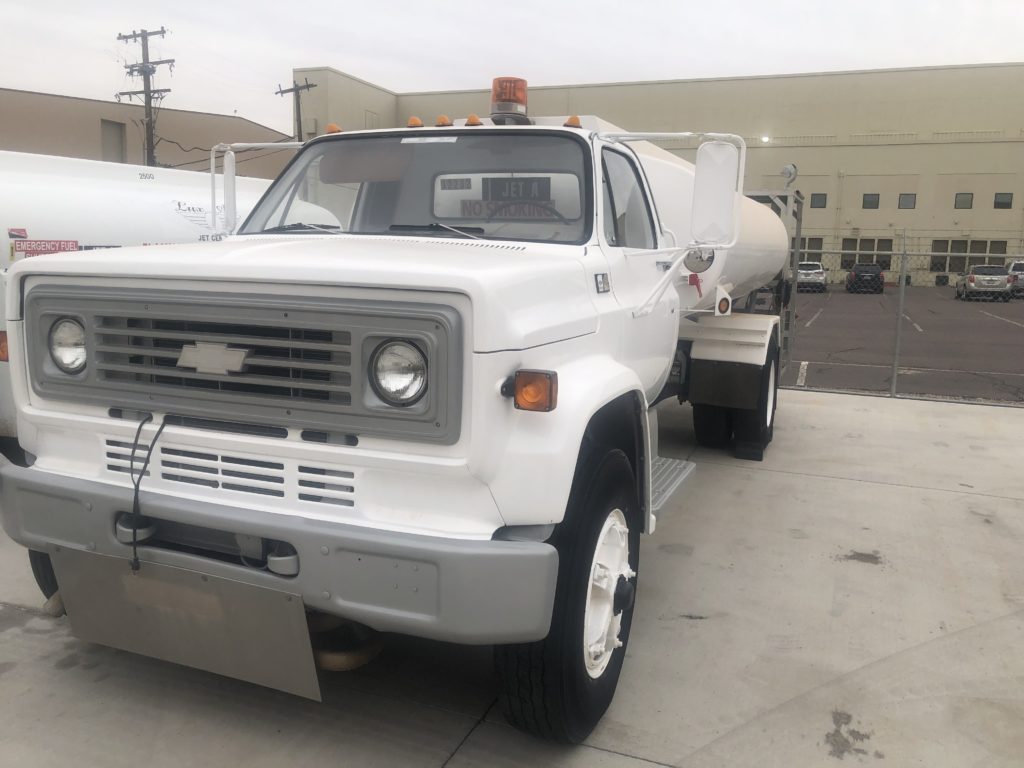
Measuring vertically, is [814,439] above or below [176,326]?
below

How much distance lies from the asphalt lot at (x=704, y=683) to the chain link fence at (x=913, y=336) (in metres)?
5.89

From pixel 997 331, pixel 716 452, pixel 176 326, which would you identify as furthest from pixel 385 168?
pixel 997 331

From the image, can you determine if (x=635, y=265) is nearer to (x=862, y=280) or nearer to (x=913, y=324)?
(x=913, y=324)

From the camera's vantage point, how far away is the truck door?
12.3 ft

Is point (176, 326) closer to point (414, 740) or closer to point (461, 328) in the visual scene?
point (461, 328)

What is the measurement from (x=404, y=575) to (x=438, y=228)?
1.69m

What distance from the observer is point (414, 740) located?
10.4 feet

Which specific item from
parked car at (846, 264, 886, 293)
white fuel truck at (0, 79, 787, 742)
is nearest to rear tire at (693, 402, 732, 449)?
white fuel truck at (0, 79, 787, 742)

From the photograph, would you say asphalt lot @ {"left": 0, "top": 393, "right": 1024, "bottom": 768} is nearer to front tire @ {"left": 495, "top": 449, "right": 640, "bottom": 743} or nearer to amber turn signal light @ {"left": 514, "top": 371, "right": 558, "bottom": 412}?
front tire @ {"left": 495, "top": 449, "right": 640, "bottom": 743}

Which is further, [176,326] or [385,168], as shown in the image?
[385,168]

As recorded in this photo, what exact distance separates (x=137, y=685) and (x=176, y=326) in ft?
5.42

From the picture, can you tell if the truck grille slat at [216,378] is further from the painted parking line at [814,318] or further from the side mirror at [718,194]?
the painted parking line at [814,318]

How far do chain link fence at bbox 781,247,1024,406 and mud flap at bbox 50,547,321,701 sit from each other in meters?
8.78

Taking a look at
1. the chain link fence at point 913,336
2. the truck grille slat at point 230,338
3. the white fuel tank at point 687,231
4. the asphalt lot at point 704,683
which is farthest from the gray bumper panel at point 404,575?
the chain link fence at point 913,336
